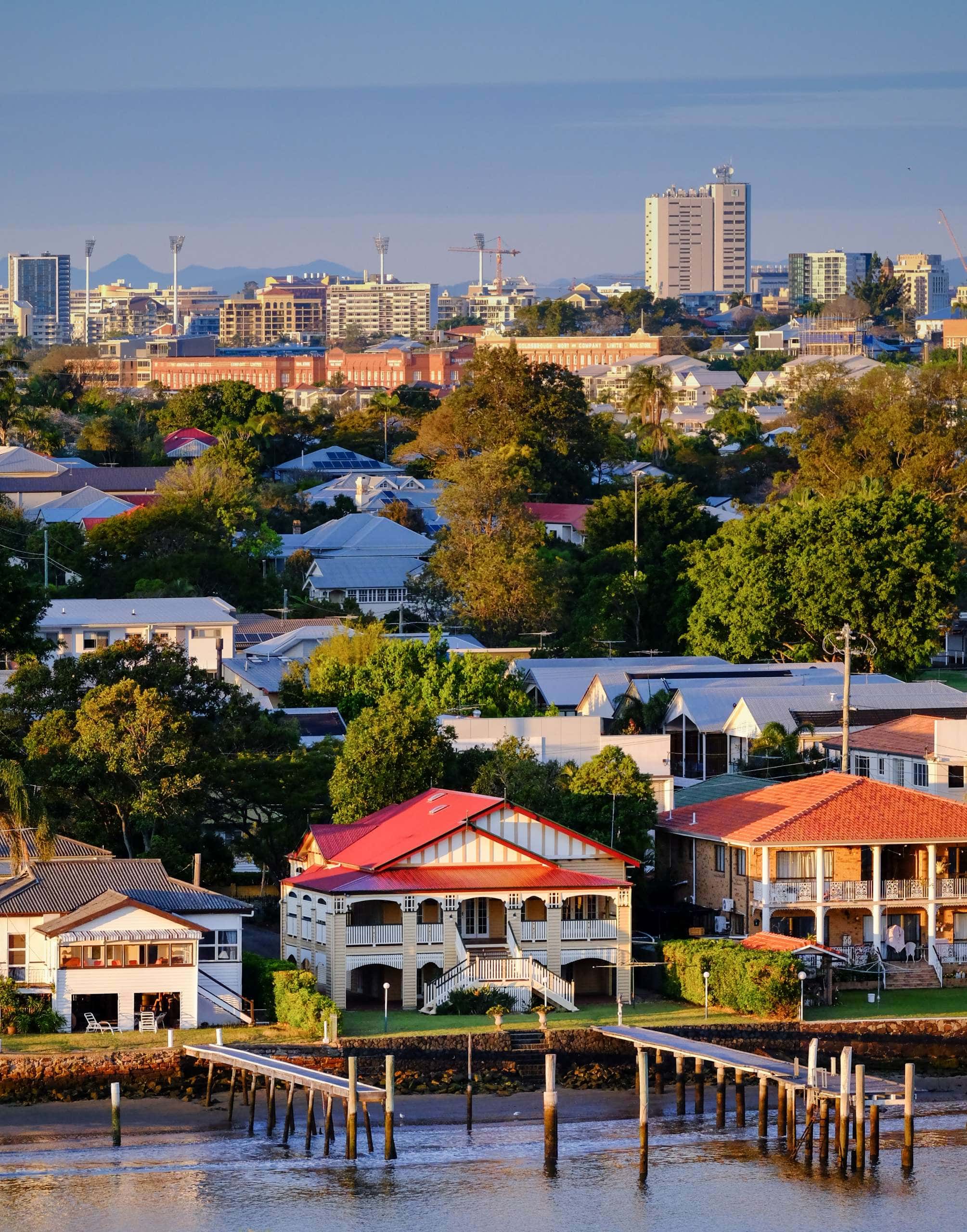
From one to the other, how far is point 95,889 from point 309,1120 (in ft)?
26.9

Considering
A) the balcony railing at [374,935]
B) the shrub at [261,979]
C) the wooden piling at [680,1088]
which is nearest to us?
the wooden piling at [680,1088]

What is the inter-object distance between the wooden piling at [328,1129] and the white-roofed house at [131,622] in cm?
4647

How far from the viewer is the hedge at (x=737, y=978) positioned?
43656 millimetres

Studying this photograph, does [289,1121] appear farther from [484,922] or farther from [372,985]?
[484,922]

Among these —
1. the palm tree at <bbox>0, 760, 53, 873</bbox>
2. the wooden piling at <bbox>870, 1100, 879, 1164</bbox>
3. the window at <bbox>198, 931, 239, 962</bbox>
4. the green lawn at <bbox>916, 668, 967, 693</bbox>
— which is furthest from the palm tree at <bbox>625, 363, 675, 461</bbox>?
the wooden piling at <bbox>870, 1100, 879, 1164</bbox>

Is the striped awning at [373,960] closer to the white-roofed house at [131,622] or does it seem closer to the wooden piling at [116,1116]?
the wooden piling at [116,1116]

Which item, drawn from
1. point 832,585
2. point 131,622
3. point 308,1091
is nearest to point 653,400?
point 832,585

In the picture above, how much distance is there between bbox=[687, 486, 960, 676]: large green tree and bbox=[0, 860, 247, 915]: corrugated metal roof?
4131 centimetres

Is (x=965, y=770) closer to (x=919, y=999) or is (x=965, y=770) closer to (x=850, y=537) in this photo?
(x=919, y=999)

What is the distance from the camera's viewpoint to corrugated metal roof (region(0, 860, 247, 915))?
4319cm

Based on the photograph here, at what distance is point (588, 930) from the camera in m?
45.5

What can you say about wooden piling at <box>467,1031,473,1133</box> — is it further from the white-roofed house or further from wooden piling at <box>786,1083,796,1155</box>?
the white-roofed house

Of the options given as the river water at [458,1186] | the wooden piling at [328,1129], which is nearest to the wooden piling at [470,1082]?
the river water at [458,1186]

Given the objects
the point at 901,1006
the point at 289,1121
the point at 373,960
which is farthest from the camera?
the point at 901,1006
